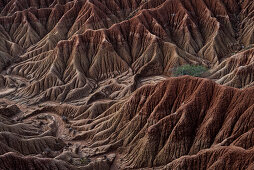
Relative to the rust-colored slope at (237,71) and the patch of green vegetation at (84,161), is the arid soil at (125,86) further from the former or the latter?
the patch of green vegetation at (84,161)

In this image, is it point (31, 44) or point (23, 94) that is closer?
point (23, 94)

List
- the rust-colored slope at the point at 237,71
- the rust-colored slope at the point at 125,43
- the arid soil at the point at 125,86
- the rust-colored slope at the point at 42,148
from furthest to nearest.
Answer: the rust-colored slope at the point at 125,43
the rust-colored slope at the point at 237,71
the arid soil at the point at 125,86
the rust-colored slope at the point at 42,148

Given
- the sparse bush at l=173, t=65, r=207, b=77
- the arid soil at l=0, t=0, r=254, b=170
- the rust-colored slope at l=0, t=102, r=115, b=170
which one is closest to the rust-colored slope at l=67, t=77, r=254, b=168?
the arid soil at l=0, t=0, r=254, b=170

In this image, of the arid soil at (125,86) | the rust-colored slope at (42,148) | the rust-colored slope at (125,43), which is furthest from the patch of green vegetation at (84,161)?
the rust-colored slope at (125,43)

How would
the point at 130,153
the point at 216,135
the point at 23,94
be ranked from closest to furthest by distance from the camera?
the point at 216,135
the point at 130,153
the point at 23,94

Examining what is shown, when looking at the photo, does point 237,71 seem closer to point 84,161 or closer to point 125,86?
point 125,86

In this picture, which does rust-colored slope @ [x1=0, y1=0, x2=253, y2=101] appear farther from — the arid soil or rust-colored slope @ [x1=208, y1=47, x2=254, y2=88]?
rust-colored slope @ [x1=208, y1=47, x2=254, y2=88]

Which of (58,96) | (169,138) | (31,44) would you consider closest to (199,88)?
(169,138)

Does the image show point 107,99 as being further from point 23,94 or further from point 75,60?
point 23,94

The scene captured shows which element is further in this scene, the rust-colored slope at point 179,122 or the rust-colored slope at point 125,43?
the rust-colored slope at point 125,43
